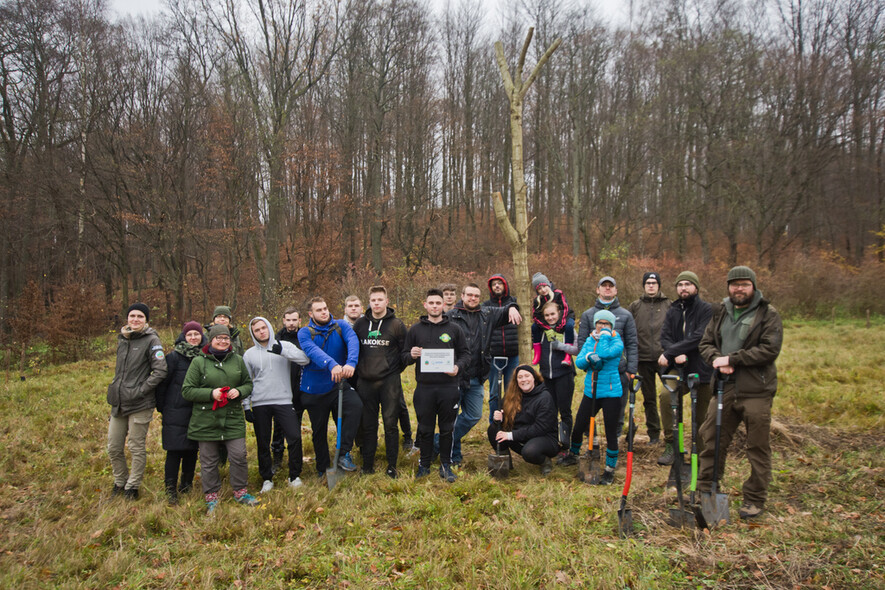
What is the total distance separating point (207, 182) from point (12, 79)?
9485 millimetres

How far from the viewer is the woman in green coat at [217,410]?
487cm

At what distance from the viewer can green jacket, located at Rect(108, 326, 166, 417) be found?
5.03 metres

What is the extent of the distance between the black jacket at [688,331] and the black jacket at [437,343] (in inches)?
91.5

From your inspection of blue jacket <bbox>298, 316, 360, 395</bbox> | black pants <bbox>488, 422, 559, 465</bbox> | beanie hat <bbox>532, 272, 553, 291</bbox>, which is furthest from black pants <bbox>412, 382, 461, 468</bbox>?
beanie hat <bbox>532, 272, 553, 291</bbox>

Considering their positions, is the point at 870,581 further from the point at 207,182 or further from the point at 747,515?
the point at 207,182

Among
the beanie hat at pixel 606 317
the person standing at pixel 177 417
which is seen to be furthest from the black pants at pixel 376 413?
the beanie hat at pixel 606 317

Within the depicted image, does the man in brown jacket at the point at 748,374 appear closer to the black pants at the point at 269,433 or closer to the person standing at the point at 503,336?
the person standing at the point at 503,336

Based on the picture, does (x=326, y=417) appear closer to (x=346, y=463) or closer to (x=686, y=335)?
(x=346, y=463)

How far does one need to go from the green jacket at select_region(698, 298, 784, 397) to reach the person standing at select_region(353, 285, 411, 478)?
3.38 metres

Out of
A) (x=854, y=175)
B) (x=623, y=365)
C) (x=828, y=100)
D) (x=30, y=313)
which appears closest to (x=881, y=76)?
(x=828, y=100)

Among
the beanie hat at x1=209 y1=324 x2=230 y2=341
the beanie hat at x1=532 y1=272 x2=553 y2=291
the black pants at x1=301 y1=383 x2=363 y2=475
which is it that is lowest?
the black pants at x1=301 y1=383 x2=363 y2=475

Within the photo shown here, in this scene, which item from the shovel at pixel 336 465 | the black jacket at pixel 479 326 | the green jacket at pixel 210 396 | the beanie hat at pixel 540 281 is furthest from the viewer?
the beanie hat at pixel 540 281

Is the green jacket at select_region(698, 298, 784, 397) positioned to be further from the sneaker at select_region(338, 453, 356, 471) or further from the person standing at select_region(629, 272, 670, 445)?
the sneaker at select_region(338, 453, 356, 471)

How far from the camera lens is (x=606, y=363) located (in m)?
5.36
